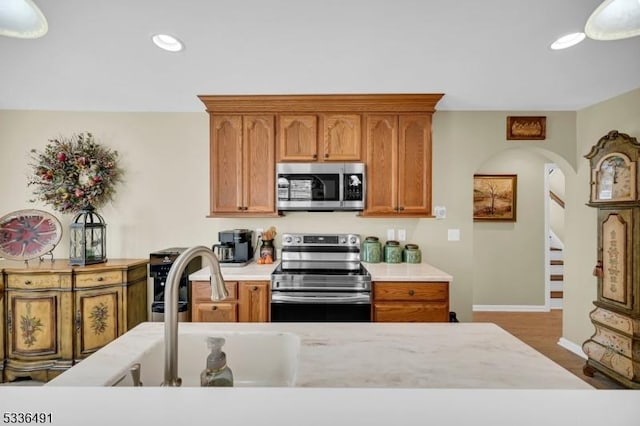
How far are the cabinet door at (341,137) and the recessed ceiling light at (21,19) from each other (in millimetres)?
2014

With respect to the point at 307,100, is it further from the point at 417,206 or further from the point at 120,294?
the point at 120,294

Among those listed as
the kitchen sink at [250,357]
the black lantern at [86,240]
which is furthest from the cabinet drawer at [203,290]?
the kitchen sink at [250,357]

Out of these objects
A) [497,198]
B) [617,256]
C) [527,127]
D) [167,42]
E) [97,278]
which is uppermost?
[167,42]

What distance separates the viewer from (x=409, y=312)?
2.20m

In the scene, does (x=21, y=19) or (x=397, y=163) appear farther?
(x=397, y=163)

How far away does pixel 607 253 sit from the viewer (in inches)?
79.0

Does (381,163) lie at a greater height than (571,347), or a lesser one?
greater

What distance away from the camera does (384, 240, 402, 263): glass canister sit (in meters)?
2.68

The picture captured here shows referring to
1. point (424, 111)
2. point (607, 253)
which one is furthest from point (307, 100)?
point (607, 253)

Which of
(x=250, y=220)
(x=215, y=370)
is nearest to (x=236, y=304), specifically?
(x=250, y=220)

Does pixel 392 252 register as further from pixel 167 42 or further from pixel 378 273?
pixel 167 42

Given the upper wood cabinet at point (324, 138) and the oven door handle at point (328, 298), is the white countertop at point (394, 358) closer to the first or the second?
the oven door handle at point (328, 298)

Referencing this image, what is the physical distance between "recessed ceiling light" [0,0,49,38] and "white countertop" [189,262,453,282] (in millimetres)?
1669

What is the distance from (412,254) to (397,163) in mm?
830
